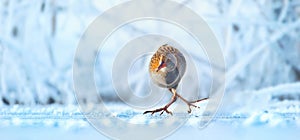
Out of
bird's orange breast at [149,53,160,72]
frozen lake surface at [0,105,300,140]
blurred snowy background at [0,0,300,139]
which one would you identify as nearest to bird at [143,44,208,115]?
bird's orange breast at [149,53,160,72]

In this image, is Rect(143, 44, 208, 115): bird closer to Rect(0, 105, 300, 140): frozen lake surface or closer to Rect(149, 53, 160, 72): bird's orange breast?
Rect(149, 53, 160, 72): bird's orange breast

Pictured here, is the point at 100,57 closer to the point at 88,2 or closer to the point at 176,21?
the point at 88,2

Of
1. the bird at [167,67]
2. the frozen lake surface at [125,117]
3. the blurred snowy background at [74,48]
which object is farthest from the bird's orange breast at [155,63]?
the blurred snowy background at [74,48]

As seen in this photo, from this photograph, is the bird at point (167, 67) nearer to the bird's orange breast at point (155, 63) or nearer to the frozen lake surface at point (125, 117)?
the bird's orange breast at point (155, 63)

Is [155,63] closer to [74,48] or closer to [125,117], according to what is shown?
[125,117]

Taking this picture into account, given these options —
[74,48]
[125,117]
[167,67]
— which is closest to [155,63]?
[167,67]

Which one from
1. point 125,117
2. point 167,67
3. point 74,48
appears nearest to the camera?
point 167,67

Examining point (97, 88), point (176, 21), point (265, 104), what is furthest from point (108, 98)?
point (265, 104)

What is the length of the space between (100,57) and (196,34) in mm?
369

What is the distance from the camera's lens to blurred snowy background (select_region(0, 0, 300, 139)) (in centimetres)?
150

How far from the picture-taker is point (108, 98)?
4.91ft

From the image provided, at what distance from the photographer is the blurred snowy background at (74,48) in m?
Answer: 1.50

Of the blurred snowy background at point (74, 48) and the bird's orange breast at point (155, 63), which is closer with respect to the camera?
the bird's orange breast at point (155, 63)

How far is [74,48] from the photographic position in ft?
4.90
